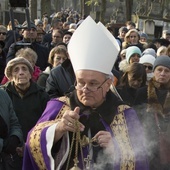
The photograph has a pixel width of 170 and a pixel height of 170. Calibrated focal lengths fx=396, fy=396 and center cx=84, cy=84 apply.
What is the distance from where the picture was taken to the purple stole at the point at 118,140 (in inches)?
110

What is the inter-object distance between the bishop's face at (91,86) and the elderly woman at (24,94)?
79.0 inches

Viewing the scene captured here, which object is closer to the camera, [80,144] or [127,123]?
[80,144]

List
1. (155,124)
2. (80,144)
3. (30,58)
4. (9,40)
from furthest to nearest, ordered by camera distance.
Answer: (9,40), (30,58), (155,124), (80,144)

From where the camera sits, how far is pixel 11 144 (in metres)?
3.71

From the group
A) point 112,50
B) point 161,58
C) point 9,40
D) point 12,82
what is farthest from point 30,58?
point 9,40

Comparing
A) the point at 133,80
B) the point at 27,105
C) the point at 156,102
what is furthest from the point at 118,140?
the point at 133,80

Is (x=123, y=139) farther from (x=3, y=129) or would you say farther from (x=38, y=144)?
(x=3, y=129)

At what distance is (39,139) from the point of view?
9.23 ft

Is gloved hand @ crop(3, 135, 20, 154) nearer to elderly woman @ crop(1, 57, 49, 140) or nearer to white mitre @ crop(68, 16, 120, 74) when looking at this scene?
elderly woman @ crop(1, 57, 49, 140)

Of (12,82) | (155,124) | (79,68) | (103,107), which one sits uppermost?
(79,68)

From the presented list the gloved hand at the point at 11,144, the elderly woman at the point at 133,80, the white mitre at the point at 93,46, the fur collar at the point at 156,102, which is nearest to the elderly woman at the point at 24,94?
the gloved hand at the point at 11,144

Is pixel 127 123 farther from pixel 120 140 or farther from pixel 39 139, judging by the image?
pixel 39 139

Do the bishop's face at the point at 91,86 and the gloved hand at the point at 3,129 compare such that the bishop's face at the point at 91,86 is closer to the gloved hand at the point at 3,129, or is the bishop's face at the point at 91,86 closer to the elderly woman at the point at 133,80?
the gloved hand at the point at 3,129

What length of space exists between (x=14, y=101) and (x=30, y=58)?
129cm
